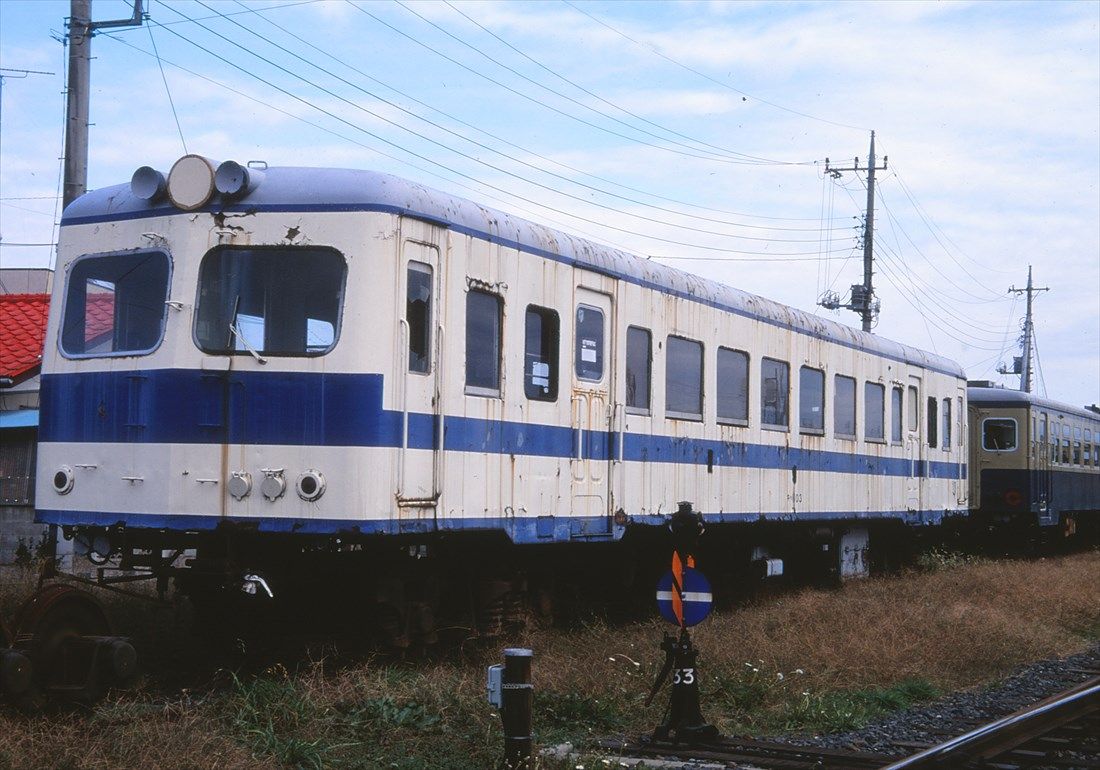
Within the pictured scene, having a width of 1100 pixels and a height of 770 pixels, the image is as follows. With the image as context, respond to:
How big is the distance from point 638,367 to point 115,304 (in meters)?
4.65

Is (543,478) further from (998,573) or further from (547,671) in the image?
(998,573)

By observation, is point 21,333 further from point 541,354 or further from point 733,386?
point 541,354

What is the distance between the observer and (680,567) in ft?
26.2

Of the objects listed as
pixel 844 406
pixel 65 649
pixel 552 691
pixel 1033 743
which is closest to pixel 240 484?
pixel 65 649

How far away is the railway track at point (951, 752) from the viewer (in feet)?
23.1

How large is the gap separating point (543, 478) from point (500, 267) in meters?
1.72

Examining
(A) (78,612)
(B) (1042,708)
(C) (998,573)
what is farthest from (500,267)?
(C) (998,573)

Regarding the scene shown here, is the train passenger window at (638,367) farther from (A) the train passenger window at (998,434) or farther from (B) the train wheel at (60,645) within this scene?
(A) the train passenger window at (998,434)

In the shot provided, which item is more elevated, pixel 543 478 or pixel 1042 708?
pixel 543 478

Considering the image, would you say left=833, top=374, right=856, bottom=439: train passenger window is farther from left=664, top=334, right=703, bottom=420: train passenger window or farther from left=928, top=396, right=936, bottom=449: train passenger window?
left=664, top=334, right=703, bottom=420: train passenger window

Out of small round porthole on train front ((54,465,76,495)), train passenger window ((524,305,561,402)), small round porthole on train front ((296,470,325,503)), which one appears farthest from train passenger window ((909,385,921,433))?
small round porthole on train front ((54,465,76,495))

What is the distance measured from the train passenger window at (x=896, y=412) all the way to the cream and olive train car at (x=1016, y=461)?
6.62 meters

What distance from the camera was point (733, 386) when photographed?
45.5 feet

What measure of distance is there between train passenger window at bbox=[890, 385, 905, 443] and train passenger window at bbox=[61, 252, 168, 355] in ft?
38.9
